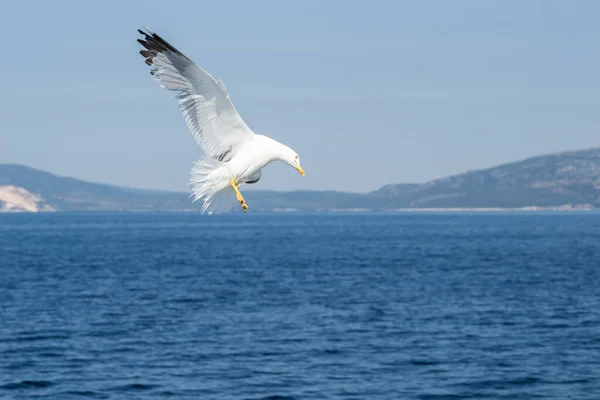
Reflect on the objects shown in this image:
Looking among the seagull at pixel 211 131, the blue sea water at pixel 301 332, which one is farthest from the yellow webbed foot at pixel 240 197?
the blue sea water at pixel 301 332

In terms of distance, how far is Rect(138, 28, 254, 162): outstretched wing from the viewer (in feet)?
39.3

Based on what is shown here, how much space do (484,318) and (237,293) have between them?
25491 mm

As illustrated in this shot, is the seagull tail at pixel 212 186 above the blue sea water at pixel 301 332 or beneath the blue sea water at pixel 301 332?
above

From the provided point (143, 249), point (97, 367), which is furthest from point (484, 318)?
point (143, 249)

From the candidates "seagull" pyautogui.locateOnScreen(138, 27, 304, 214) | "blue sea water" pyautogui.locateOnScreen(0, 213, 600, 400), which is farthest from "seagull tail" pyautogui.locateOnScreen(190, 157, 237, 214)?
"blue sea water" pyautogui.locateOnScreen(0, 213, 600, 400)

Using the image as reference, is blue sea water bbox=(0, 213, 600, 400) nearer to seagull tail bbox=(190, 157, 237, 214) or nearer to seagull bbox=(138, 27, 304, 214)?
seagull tail bbox=(190, 157, 237, 214)

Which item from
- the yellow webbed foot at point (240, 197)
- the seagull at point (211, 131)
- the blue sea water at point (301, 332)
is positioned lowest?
the blue sea water at point (301, 332)

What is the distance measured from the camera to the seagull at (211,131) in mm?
11898

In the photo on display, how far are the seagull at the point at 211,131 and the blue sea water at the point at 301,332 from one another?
30529 millimetres

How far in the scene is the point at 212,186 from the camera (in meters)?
12.7

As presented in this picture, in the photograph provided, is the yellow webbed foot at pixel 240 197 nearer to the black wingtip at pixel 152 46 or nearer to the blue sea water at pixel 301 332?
the black wingtip at pixel 152 46

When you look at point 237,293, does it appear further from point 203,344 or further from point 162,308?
point 203,344

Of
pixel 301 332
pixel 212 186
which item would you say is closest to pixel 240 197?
pixel 212 186

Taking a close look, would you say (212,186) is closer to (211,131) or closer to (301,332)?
(211,131)
